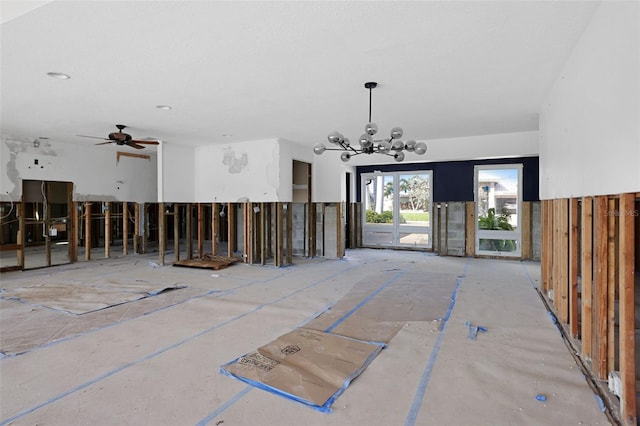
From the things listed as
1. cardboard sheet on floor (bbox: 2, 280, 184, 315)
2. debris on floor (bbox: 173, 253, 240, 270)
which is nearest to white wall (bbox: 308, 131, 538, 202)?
debris on floor (bbox: 173, 253, 240, 270)

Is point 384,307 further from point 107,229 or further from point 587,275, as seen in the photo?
point 107,229

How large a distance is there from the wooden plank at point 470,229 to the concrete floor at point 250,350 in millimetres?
3330

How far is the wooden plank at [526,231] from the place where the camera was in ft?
26.7

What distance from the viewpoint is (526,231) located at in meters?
8.19

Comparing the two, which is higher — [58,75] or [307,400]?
[58,75]

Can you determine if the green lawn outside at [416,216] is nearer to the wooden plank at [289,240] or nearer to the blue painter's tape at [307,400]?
the wooden plank at [289,240]

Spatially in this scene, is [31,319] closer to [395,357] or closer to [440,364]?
[395,357]

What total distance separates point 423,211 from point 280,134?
494 centimetres

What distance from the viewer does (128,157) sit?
8.98 meters

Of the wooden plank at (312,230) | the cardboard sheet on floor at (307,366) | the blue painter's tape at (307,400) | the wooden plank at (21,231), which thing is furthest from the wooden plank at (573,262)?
the wooden plank at (21,231)

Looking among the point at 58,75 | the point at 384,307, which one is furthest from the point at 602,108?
the point at 58,75

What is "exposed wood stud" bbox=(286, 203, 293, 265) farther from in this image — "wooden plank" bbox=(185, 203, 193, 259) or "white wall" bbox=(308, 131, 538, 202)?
"wooden plank" bbox=(185, 203, 193, 259)

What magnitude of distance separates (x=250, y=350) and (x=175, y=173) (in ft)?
19.1

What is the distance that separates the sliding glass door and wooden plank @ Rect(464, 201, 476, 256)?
1115 mm
